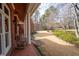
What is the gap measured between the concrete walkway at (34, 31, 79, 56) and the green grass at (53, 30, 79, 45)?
3.3 inches

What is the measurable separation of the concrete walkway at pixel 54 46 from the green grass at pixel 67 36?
0.08 m

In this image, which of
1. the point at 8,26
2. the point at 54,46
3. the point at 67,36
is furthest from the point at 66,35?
the point at 8,26

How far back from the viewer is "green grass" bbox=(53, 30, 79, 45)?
397cm

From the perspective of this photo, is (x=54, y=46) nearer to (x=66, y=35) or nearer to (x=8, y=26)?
(x=66, y=35)

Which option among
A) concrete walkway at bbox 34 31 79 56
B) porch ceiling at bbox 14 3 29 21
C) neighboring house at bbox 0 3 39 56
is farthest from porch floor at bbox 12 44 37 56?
porch ceiling at bbox 14 3 29 21

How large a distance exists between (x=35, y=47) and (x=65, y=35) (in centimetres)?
84

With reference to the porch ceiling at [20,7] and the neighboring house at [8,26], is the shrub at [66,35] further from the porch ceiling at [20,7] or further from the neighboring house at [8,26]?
the porch ceiling at [20,7]

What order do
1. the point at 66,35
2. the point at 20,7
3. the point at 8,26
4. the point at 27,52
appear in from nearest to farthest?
the point at 66,35
the point at 27,52
the point at 8,26
the point at 20,7

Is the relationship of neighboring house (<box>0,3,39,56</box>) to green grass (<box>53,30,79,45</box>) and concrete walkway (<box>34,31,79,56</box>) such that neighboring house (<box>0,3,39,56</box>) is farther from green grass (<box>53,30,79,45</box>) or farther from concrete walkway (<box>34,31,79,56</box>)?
green grass (<box>53,30,79,45</box>)

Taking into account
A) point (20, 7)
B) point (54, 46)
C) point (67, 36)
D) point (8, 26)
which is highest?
point (20, 7)

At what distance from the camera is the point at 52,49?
4.09 m

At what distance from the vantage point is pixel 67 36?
13.2ft

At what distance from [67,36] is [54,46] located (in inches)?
14.7

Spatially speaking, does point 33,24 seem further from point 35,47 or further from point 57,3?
point 57,3
